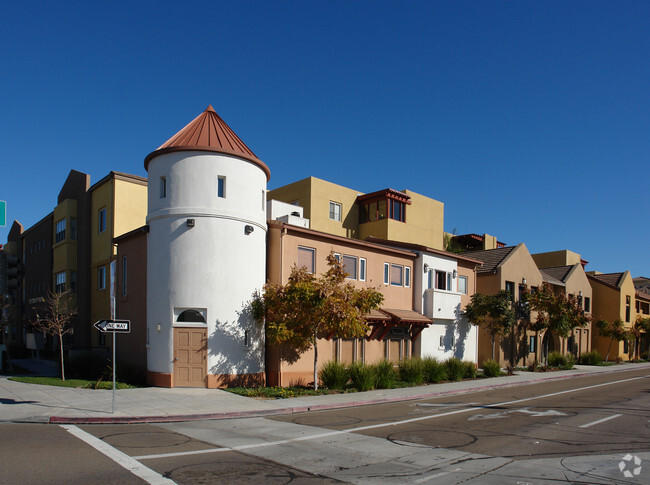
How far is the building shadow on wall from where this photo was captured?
18922 millimetres

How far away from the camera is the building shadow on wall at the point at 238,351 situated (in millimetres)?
18922

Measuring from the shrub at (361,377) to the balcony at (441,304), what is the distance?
28.9 ft

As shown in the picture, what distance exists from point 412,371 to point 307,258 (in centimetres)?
672

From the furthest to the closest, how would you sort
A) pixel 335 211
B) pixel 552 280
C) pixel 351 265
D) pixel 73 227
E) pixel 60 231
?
pixel 552 280 < pixel 335 211 < pixel 60 231 < pixel 73 227 < pixel 351 265

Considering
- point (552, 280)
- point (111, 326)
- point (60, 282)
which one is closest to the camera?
point (111, 326)

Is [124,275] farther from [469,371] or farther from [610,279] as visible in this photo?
[610,279]

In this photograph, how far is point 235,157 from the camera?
65.6 ft

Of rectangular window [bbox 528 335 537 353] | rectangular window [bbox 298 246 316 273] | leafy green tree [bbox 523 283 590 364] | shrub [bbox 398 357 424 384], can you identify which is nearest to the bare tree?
rectangular window [bbox 298 246 316 273]

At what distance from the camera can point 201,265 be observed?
19.1 metres

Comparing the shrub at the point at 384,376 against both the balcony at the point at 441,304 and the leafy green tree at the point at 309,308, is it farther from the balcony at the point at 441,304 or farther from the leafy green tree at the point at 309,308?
the balcony at the point at 441,304

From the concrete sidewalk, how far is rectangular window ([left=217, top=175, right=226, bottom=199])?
7.06 metres

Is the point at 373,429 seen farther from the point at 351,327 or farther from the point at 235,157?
the point at 235,157

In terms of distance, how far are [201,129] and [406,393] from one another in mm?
12719

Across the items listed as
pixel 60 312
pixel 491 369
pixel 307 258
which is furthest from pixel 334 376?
A: pixel 60 312
